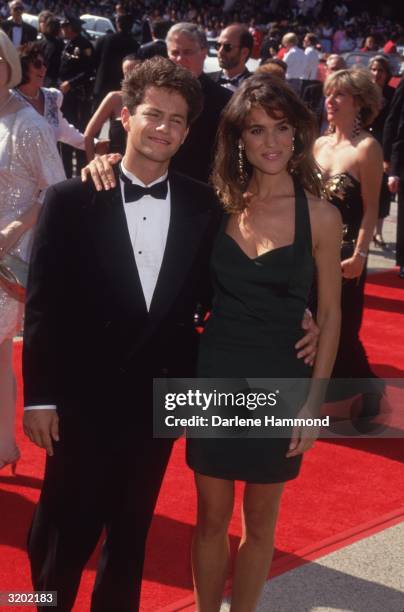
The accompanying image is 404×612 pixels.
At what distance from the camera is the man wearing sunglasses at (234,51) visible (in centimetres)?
720

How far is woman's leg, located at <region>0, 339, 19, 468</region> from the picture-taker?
4.57 meters

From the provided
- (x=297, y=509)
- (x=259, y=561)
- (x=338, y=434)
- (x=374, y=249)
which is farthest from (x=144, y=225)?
(x=374, y=249)

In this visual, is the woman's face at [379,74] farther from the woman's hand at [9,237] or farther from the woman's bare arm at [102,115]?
the woman's hand at [9,237]

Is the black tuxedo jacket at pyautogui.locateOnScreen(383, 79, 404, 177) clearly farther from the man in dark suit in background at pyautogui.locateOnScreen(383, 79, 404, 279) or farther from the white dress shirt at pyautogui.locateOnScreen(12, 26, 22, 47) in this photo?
the white dress shirt at pyautogui.locateOnScreen(12, 26, 22, 47)

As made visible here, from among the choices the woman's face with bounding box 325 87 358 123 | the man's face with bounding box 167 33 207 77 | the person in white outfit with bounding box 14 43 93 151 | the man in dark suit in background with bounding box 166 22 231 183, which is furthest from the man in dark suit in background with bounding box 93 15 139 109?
the woman's face with bounding box 325 87 358 123

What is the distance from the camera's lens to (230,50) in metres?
7.25

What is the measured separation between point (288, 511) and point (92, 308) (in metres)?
1.92

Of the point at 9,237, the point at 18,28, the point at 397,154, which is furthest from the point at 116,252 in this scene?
the point at 18,28

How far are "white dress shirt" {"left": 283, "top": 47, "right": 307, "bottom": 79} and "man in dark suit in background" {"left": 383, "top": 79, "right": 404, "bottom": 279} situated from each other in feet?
24.2

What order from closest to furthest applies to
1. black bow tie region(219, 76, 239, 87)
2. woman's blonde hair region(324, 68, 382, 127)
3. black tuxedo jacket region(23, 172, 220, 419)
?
black tuxedo jacket region(23, 172, 220, 419)
woman's blonde hair region(324, 68, 382, 127)
black bow tie region(219, 76, 239, 87)

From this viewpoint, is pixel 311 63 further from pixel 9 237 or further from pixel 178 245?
pixel 178 245

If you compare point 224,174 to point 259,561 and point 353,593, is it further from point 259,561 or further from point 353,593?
point 353,593

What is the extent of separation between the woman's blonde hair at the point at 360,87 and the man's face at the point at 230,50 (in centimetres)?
196

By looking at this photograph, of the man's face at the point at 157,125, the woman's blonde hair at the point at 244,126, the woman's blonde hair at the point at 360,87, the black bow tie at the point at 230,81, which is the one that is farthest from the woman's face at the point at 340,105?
the man's face at the point at 157,125
